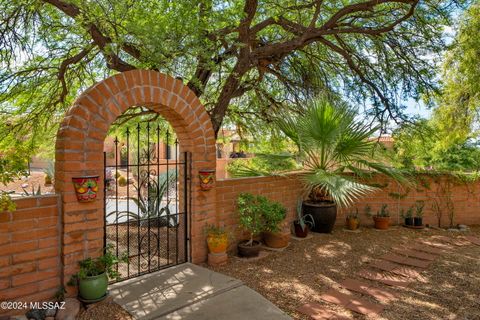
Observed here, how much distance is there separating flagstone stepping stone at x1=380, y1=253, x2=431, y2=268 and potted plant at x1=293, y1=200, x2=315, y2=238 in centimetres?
138

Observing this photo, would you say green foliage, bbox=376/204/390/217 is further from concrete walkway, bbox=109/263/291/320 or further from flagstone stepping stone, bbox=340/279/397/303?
concrete walkway, bbox=109/263/291/320

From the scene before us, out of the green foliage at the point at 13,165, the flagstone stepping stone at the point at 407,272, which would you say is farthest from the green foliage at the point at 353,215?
the green foliage at the point at 13,165

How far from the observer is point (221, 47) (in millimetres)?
5375

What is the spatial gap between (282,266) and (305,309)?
1206 mm

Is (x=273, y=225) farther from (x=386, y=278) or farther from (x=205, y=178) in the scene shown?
(x=386, y=278)

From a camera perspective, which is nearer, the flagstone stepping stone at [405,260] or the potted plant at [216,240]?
the potted plant at [216,240]

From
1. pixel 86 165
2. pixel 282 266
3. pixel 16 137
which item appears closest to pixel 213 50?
pixel 86 165

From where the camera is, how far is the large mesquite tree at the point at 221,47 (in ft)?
14.4

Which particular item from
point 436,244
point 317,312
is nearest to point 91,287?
point 317,312

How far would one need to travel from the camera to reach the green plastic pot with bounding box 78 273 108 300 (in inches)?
120

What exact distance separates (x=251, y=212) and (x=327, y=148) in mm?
2129

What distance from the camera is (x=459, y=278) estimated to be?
4.12 meters

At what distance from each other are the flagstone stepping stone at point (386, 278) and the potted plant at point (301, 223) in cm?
160

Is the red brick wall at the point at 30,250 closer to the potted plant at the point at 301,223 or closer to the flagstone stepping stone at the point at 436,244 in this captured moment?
the potted plant at the point at 301,223
